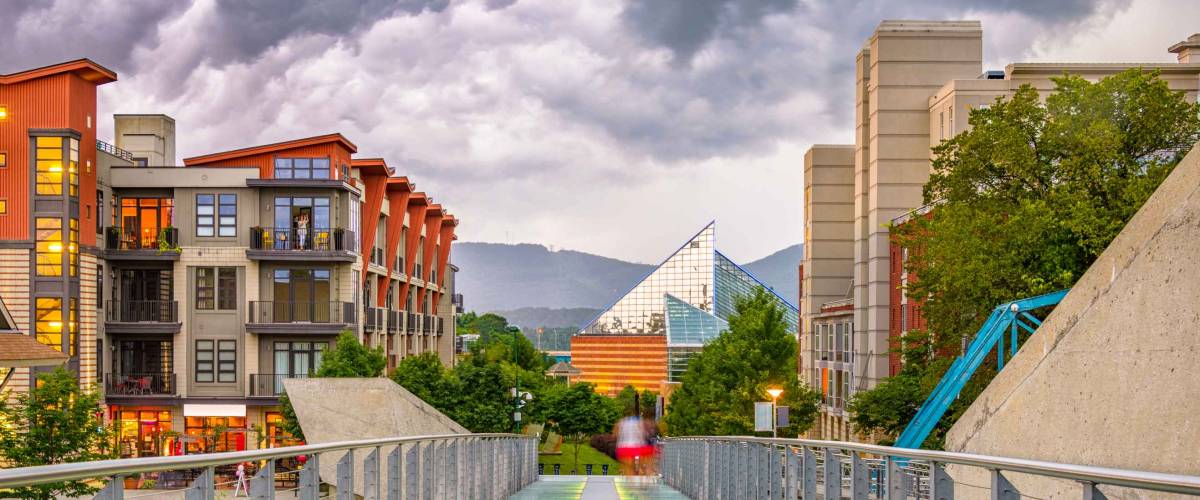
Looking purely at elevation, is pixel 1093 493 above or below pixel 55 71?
below

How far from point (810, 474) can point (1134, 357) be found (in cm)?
334

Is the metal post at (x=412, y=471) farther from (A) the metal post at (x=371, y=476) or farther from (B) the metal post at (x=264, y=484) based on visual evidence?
(B) the metal post at (x=264, y=484)

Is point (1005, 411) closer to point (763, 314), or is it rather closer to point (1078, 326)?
point (1078, 326)

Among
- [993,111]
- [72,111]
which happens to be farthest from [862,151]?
[72,111]

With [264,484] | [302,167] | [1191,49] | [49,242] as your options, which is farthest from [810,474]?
[1191,49]

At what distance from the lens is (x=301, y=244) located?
50.8 m

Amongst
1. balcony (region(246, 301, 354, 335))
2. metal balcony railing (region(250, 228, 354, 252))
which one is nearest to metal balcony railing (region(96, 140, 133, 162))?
metal balcony railing (region(250, 228, 354, 252))

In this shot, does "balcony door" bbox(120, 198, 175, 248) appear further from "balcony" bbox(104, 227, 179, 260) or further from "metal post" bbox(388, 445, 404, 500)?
"metal post" bbox(388, 445, 404, 500)

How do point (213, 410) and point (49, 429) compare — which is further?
point (213, 410)

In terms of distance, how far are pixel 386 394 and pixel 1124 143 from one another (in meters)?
18.7

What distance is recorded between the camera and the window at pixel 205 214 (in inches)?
1991

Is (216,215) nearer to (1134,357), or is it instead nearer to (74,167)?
(74,167)

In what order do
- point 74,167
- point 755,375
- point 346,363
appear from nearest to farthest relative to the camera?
point 346,363 → point 74,167 → point 755,375

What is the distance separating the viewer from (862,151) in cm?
5916
